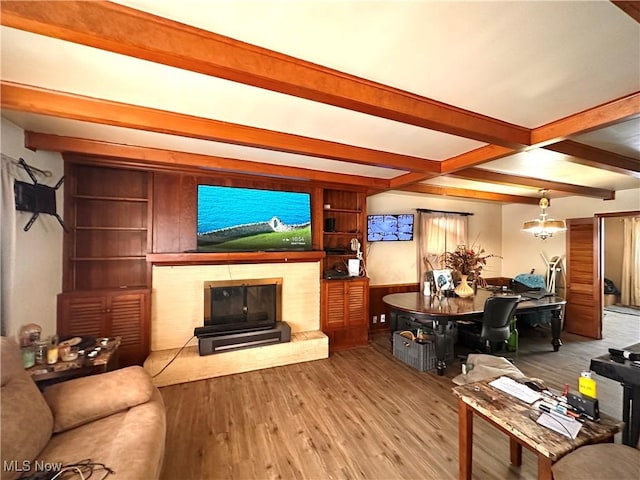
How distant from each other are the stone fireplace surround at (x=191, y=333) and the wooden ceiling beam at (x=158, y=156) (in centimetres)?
124

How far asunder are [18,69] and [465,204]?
6308 mm

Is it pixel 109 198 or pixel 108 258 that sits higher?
pixel 109 198

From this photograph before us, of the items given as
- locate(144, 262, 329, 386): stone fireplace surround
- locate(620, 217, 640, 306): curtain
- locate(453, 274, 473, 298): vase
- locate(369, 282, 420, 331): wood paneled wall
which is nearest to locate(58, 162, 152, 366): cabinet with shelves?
locate(144, 262, 329, 386): stone fireplace surround

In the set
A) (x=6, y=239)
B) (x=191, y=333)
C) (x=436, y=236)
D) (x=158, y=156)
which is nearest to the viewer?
(x=6, y=239)

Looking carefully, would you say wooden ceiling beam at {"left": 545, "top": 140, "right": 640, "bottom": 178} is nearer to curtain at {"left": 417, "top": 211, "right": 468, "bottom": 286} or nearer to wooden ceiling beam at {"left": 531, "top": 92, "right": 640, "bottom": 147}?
wooden ceiling beam at {"left": 531, "top": 92, "right": 640, "bottom": 147}

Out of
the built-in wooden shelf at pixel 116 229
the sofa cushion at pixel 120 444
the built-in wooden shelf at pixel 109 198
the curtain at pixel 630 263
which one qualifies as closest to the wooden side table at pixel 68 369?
the sofa cushion at pixel 120 444

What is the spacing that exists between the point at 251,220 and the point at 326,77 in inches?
90.5

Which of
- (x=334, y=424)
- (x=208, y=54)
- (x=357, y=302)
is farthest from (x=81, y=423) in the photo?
(x=357, y=302)

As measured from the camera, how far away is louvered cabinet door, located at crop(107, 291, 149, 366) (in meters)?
2.87

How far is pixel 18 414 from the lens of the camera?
1.27 meters

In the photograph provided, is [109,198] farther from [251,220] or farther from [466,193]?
[466,193]

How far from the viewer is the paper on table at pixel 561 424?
1.29 meters

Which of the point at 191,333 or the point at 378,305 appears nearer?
the point at 191,333

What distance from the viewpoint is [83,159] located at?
9.00 ft
